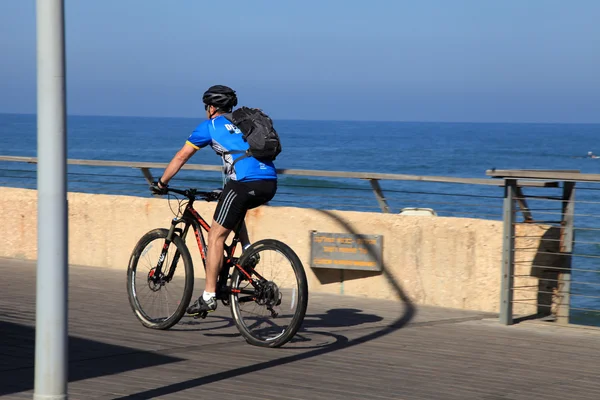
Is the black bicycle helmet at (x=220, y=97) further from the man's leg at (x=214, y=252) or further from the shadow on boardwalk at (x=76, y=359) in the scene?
the shadow on boardwalk at (x=76, y=359)

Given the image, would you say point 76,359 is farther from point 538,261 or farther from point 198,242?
point 538,261

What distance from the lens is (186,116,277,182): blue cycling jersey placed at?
7129 mm

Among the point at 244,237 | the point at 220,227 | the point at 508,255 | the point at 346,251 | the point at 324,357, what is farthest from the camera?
the point at 346,251

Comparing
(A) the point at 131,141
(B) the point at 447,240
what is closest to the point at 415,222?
(B) the point at 447,240

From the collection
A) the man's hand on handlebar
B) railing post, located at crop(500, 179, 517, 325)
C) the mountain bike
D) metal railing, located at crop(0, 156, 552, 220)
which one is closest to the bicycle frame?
the mountain bike

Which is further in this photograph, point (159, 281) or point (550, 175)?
point (550, 175)

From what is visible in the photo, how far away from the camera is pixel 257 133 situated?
7102mm

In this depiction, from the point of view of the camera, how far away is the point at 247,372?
625 centimetres

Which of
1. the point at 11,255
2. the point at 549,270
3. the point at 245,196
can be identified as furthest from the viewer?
the point at 11,255

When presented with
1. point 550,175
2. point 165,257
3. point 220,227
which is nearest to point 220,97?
point 220,227

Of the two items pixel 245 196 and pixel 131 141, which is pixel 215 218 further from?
pixel 131 141

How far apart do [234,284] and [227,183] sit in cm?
71

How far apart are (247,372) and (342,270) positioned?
372cm

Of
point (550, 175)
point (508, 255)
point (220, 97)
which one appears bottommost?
point (508, 255)
